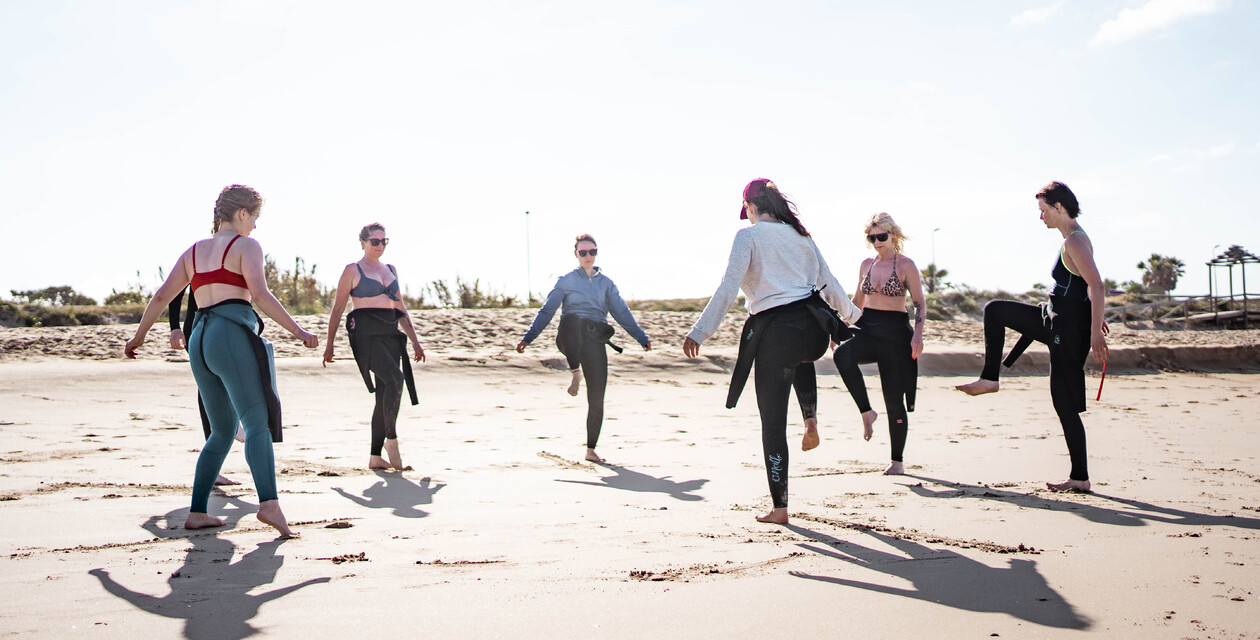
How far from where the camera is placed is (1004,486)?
5.90 m

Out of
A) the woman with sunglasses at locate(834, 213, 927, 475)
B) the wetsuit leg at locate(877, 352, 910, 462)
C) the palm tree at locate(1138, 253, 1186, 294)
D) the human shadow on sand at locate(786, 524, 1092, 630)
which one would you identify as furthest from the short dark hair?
the palm tree at locate(1138, 253, 1186, 294)

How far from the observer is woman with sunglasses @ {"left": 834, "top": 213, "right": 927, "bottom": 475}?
6668 mm

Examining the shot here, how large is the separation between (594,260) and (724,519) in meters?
3.64

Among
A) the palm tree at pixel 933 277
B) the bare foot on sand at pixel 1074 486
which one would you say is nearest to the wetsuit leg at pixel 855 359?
the bare foot on sand at pixel 1074 486

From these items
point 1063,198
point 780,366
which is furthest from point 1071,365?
point 780,366

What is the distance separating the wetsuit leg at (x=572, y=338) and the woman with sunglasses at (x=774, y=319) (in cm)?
303

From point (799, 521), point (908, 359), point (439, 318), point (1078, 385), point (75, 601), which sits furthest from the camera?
point (439, 318)

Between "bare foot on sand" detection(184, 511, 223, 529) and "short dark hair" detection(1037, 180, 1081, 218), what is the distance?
5060 millimetres

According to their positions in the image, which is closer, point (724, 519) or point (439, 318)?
point (724, 519)

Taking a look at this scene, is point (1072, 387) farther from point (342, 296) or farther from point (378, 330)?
point (342, 296)

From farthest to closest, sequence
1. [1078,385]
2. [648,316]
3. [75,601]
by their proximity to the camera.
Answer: [648,316], [1078,385], [75,601]

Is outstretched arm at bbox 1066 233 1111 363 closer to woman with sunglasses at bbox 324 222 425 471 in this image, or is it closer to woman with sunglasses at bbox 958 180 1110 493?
woman with sunglasses at bbox 958 180 1110 493

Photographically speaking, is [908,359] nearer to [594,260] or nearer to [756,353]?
[756,353]

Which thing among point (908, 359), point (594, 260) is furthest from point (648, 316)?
A: point (908, 359)
